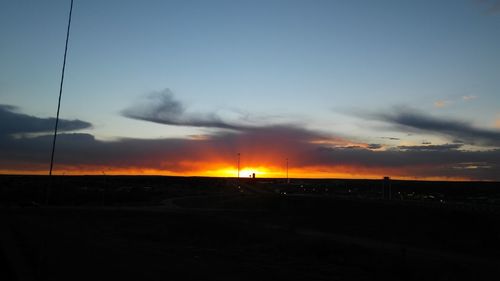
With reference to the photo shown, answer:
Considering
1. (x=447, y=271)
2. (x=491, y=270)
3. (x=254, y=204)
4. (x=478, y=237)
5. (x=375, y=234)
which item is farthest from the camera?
(x=254, y=204)

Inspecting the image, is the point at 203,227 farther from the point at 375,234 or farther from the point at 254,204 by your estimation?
the point at 254,204

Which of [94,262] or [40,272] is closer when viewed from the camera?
[40,272]

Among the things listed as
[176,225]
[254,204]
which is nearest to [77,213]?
[176,225]

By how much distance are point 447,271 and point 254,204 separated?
49.6m

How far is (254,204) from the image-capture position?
7044 centimetres

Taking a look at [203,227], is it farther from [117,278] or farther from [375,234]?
[117,278]

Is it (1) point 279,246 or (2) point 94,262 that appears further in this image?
(1) point 279,246

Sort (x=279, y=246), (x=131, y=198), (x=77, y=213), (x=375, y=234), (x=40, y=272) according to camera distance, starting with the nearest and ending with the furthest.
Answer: (x=40, y=272), (x=279, y=246), (x=375, y=234), (x=77, y=213), (x=131, y=198)

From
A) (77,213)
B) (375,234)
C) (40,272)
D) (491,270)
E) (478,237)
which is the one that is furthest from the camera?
(77,213)

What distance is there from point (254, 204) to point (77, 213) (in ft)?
82.4

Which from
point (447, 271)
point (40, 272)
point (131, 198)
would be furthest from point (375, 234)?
point (131, 198)

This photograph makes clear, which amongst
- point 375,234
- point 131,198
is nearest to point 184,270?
point 375,234

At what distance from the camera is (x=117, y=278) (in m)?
15.9

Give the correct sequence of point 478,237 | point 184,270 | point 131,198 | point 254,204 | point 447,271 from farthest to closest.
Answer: point 131,198
point 254,204
point 478,237
point 447,271
point 184,270
